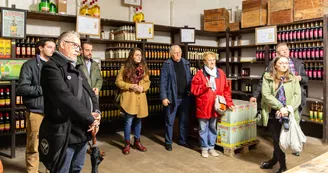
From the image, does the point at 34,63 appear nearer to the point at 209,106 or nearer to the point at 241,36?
the point at 209,106

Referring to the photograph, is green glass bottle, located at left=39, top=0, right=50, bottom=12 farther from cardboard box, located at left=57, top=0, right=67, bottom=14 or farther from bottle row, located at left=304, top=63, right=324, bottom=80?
bottle row, located at left=304, top=63, right=324, bottom=80

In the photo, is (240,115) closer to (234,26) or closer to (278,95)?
(278,95)

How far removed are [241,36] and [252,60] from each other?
74 centimetres

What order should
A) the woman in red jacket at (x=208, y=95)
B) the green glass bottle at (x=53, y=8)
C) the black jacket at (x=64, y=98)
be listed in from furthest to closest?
the green glass bottle at (x=53, y=8) → the woman in red jacket at (x=208, y=95) → the black jacket at (x=64, y=98)

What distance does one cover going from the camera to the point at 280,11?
5211 mm

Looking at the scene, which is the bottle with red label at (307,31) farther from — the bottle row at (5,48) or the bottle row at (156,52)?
the bottle row at (5,48)

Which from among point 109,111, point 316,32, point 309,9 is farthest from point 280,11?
point 109,111

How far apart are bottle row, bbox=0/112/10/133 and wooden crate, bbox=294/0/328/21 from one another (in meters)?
4.84

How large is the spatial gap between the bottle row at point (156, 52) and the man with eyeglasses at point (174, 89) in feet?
3.89

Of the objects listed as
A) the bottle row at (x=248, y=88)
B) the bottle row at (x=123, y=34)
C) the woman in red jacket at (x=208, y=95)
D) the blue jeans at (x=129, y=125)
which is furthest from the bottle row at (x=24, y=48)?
the bottle row at (x=248, y=88)

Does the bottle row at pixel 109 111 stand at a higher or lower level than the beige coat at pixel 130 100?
lower

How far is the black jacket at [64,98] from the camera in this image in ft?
5.99

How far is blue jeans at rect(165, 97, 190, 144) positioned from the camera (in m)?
4.11

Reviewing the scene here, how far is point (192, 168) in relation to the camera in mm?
3402
